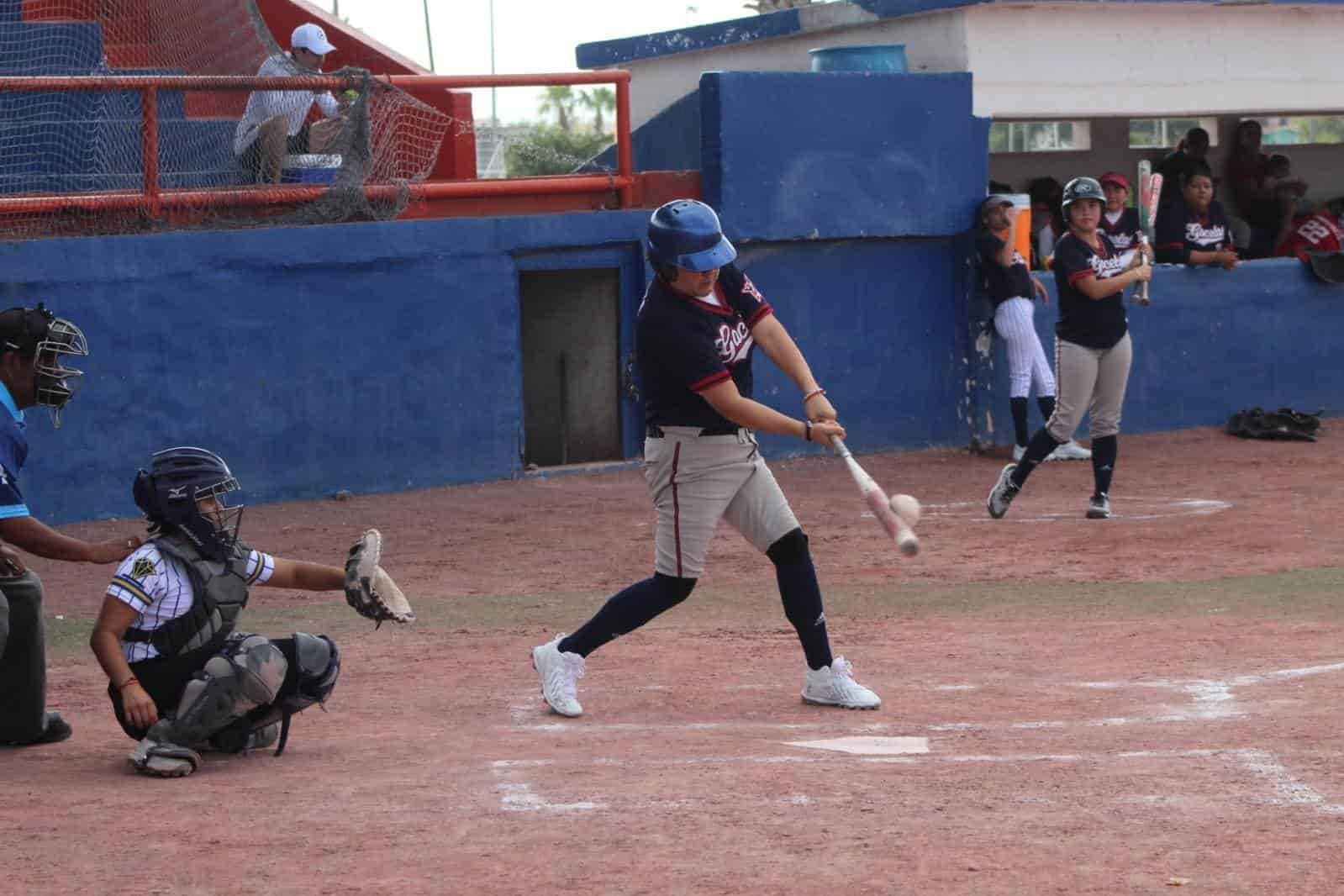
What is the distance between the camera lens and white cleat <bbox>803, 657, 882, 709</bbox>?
6.53 meters

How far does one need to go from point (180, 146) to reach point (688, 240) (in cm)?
715

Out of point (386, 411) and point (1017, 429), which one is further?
point (1017, 429)

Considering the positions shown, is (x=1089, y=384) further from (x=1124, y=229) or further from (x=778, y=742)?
(x=778, y=742)

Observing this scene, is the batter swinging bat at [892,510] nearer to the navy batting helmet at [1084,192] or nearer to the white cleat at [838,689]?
the white cleat at [838,689]

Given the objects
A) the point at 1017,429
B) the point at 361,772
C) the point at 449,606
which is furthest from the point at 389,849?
the point at 1017,429

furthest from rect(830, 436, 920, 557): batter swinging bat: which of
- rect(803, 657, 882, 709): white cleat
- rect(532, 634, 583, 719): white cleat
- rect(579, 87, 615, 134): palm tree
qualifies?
rect(579, 87, 615, 134): palm tree

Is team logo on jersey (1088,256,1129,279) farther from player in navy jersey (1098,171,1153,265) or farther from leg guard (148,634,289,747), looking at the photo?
leg guard (148,634,289,747)

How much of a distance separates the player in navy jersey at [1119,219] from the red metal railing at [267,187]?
3.60 meters

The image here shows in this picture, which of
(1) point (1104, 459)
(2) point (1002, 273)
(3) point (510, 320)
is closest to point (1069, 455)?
(2) point (1002, 273)

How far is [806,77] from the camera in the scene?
14.0 m

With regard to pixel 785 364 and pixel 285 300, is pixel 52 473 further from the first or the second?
pixel 785 364

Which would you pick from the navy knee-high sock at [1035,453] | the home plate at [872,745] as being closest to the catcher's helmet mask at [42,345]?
the home plate at [872,745]

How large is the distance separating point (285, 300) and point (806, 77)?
4.42m

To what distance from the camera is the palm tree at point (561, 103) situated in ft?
201
